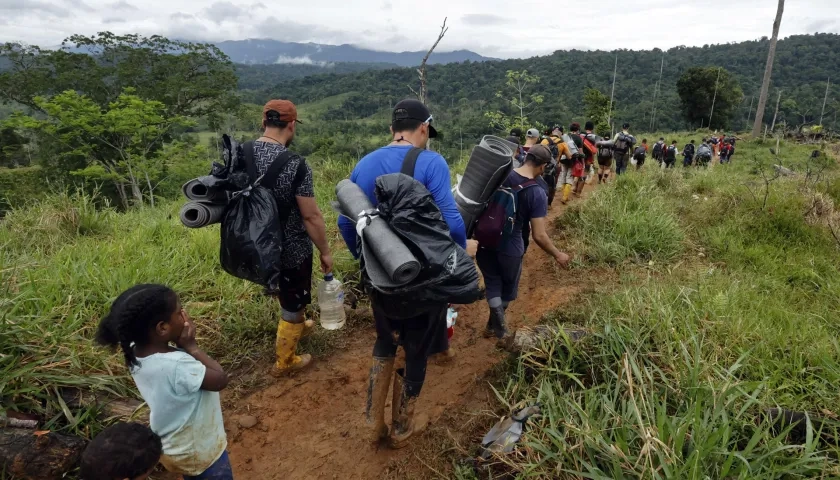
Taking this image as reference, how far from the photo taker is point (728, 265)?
4.77m

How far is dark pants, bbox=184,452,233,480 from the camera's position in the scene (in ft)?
6.31

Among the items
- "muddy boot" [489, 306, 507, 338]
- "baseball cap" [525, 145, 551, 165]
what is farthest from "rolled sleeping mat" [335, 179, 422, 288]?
"muddy boot" [489, 306, 507, 338]

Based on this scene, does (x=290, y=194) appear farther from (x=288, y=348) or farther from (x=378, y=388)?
(x=378, y=388)

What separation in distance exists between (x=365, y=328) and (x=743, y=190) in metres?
6.23

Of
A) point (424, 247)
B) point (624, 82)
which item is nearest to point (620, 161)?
point (424, 247)

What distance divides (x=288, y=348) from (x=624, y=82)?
70.3m

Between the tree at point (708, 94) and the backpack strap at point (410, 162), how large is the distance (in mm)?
37807

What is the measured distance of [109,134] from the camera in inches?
690

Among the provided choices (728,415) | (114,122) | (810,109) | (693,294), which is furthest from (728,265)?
(810,109)

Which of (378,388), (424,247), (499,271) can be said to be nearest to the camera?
(424,247)

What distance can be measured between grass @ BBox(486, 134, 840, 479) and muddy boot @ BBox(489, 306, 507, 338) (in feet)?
1.47

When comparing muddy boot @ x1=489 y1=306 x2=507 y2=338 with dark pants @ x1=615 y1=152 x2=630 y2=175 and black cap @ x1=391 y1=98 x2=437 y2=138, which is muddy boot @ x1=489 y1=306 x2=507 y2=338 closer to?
black cap @ x1=391 y1=98 x2=437 y2=138

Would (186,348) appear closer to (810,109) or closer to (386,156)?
(386,156)

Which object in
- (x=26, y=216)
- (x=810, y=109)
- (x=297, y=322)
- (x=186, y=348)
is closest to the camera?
(x=186, y=348)
